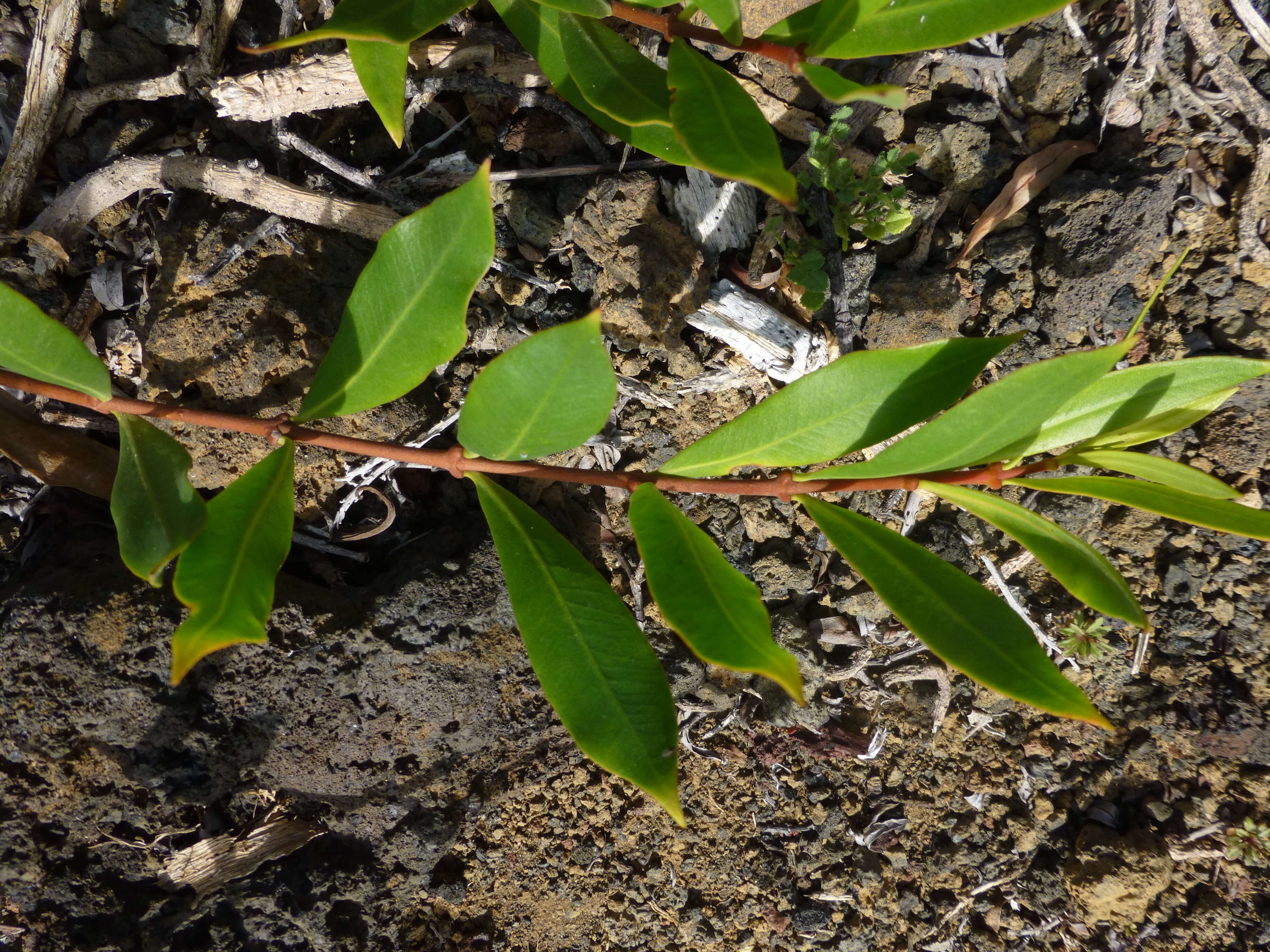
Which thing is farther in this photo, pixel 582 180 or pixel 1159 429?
pixel 582 180

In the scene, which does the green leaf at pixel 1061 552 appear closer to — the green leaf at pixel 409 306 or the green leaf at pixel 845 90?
the green leaf at pixel 845 90

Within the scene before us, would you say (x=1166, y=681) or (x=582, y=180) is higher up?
(x=582, y=180)

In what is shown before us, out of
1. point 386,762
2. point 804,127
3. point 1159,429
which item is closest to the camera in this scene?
point 1159,429

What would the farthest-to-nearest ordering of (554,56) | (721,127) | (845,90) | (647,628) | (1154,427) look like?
(647,628) → (554,56) → (1154,427) → (721,127) → (845,90)

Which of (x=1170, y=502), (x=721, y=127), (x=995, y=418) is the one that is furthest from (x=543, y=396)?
(x=1170, y=502)

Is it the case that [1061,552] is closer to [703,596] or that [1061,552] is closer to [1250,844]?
[703,596]

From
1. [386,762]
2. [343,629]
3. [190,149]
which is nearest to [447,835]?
[386,762]

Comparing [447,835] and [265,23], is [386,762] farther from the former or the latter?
[265,23]

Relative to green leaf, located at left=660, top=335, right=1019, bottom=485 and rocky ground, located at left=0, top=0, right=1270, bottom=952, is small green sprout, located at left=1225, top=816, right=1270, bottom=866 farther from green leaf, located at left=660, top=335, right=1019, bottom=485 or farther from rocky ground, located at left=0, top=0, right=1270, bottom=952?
green leaf, located at left=660, top=335, right=1019, bottom=485
